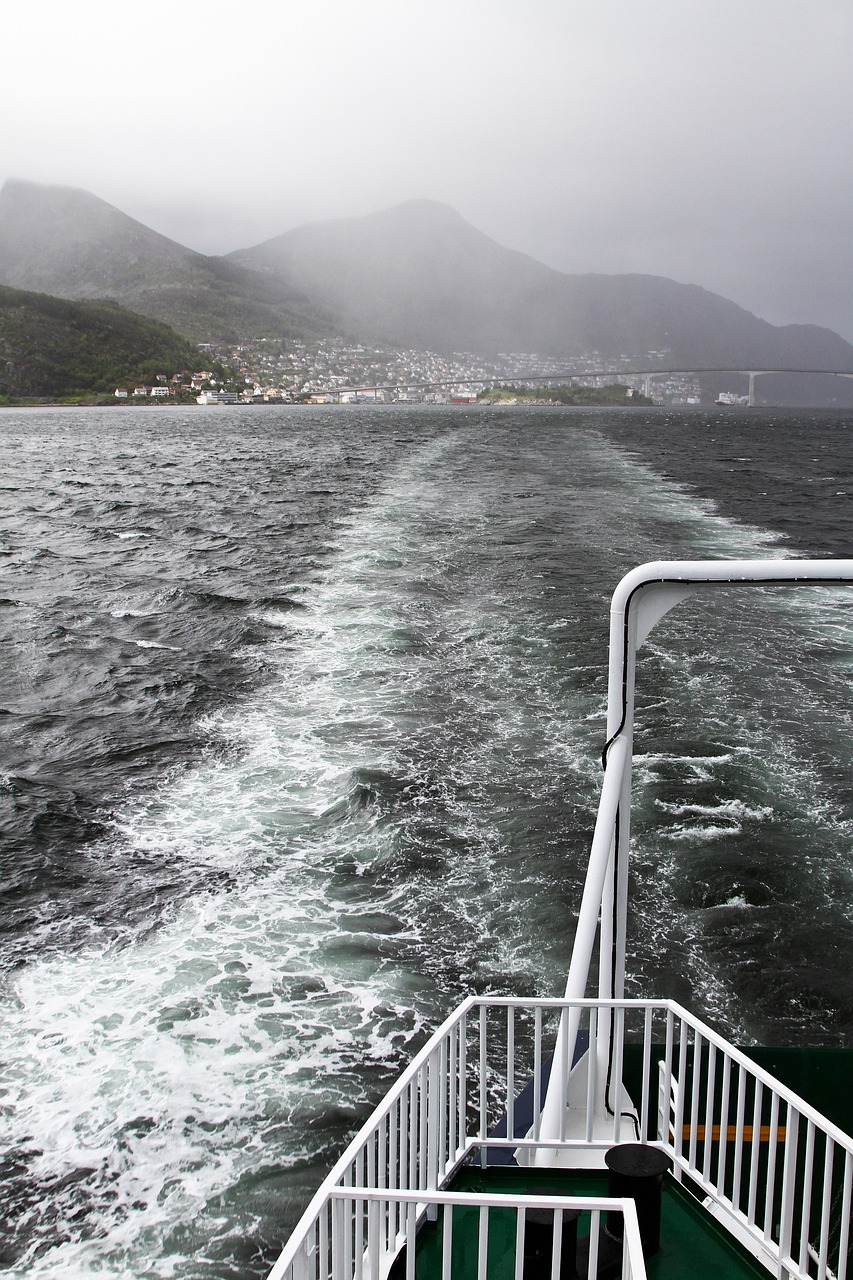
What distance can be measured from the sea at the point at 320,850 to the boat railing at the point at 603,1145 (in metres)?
2.28

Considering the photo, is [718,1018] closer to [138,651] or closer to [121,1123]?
[121,1123]

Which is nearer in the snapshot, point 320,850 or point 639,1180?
point 639,1180

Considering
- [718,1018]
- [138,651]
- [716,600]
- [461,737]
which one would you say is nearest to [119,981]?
[718,1018]

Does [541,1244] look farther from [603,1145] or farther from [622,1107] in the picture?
[622,1107]

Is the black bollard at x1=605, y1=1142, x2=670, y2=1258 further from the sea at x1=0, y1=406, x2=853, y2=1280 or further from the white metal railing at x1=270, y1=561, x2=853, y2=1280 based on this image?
the sea at x1=0, y1=406, x2=853, y2=1280

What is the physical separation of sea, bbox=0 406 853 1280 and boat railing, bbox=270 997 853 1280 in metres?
2.28

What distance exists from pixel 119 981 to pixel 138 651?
13570mm

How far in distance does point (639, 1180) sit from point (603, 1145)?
923mm

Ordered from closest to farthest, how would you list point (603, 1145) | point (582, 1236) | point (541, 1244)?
point (541, 1244), point (582, 1236), point (603, 1145)

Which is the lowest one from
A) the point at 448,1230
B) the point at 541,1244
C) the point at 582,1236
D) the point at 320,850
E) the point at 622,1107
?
the point at 320,850

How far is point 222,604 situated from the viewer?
26281 mm

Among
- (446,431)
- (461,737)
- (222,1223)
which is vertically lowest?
(222,1223)

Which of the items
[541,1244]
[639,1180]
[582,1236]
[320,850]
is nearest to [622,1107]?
[582,1236]

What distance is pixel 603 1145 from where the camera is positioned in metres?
5.24
